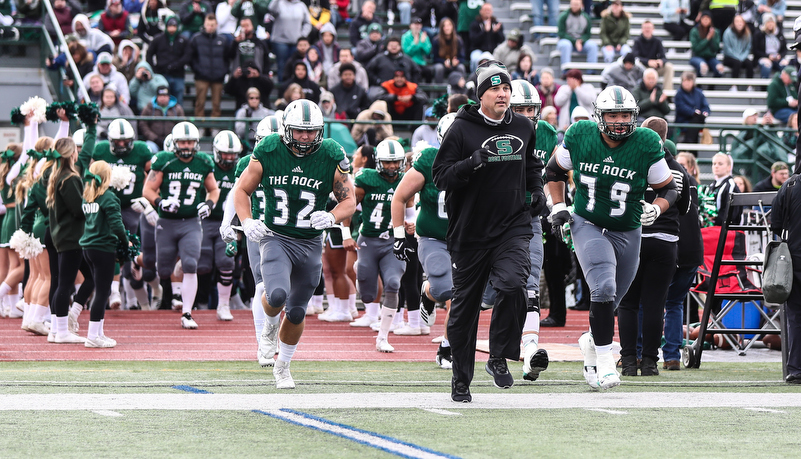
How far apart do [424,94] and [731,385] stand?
11.0 metres

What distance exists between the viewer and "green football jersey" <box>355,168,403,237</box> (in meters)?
11.7

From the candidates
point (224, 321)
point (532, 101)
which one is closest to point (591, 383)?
point (532, 101)

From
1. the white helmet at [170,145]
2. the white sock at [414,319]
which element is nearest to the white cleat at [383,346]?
the white sock at [414,319]

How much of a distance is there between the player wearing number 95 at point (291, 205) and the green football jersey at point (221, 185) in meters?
5.61

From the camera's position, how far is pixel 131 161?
1398cm

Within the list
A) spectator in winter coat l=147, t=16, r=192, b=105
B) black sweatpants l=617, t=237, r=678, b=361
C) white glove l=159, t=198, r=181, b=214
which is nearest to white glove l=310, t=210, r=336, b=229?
black sweatpants l=617, t=237, r=678, b=361

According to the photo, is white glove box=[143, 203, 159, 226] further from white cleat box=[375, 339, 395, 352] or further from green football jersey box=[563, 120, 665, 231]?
green football jersey box=[563, 120, 665, 231]

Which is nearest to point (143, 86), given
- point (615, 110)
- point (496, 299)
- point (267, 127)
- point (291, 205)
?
point (267, 127)

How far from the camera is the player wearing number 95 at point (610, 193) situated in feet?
24.2

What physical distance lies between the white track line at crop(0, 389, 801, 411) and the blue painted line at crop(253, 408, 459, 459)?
1.15 ft

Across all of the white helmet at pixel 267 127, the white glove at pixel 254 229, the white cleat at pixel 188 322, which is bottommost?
the white cleat at pixel 188 322

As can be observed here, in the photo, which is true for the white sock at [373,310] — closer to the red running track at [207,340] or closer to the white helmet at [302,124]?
the red running track at [207,340]

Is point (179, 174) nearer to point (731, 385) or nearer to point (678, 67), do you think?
point (731, 385)

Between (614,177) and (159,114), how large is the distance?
10.6 m
